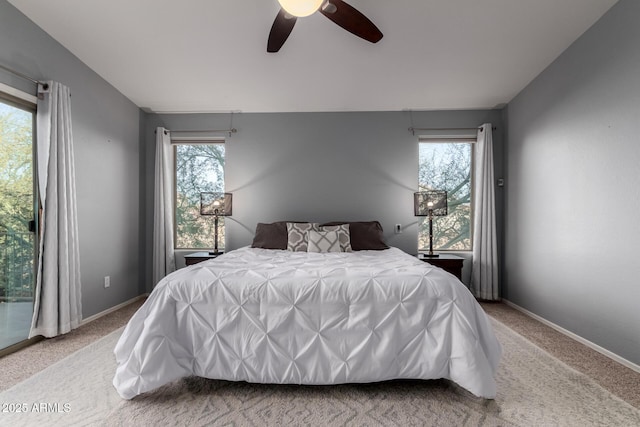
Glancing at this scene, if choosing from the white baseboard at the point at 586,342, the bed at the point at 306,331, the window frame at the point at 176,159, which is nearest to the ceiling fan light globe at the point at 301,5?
the bed at the point at 306,331

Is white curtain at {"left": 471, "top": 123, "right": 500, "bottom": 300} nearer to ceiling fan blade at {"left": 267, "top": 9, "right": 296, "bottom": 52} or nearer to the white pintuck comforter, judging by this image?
the white pintuck comforter

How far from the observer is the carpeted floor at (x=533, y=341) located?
1.83m

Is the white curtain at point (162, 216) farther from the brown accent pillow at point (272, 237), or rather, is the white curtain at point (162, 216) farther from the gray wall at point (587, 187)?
the gray wall at point (587, 187)

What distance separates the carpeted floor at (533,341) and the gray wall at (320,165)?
111 cm

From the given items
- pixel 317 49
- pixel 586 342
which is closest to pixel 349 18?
pixel 317 49

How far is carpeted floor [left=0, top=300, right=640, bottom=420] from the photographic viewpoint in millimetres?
1832

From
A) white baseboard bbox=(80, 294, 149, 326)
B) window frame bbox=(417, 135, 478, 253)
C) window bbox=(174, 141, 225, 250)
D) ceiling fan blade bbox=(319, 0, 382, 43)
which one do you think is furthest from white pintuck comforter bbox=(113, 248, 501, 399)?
window bbox=(174, 141, 225, 250)

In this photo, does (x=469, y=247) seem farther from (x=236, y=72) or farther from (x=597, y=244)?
(x=236, y=72)

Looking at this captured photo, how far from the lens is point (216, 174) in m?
4.07

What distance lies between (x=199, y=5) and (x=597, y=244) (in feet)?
11.7

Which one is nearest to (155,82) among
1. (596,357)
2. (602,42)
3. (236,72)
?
(236,72)

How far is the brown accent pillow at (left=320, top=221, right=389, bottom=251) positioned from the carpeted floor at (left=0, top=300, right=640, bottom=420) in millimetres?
1449

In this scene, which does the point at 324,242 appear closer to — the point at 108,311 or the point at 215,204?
the point at 215,204

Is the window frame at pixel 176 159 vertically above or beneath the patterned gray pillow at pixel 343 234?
above
